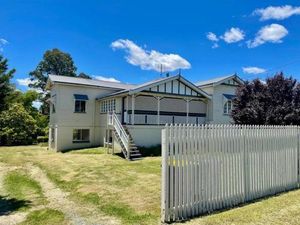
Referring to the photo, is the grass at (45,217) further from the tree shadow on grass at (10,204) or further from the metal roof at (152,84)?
the metal roof at (152,84)

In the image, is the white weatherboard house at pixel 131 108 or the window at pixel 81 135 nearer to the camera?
the white weatherboard house at pixel 131 108

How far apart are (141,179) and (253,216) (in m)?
5.61

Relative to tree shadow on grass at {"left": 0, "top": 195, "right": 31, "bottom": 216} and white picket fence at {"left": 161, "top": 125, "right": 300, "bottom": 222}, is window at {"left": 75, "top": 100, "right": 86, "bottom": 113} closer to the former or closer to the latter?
tree shadow on grass at {"left": 0, "top": 195, "right": 31, "bottom": 216}

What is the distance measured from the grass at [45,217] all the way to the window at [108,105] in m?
17.0

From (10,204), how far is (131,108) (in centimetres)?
1518

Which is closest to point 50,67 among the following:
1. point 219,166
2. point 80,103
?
point 80,103

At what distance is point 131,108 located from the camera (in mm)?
23328

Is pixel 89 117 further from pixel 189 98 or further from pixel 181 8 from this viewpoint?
pixel 181 8

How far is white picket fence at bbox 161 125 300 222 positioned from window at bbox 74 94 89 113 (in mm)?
19704

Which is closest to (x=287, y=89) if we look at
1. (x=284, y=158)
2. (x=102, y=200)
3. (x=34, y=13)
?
(x=284, y=158)

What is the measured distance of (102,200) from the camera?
28.9 ft

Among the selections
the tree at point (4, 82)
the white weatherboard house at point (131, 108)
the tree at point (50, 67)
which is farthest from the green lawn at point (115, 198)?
the tree at point (50, 67)

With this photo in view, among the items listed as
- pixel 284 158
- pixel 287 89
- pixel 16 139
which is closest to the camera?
pixel 284 158

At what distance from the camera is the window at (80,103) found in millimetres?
26062
